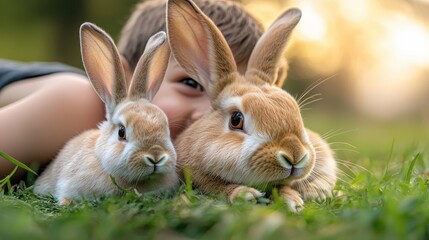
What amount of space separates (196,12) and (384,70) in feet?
63.3

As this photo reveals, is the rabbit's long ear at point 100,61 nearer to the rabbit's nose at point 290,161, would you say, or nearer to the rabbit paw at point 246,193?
the rabbit paw at point 246,193

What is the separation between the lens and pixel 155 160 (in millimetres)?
2834

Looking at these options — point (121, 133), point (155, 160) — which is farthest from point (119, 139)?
point (155, 160)

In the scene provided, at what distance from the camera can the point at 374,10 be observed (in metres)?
18.2

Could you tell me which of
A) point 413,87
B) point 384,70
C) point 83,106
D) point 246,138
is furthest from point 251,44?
point 413,87

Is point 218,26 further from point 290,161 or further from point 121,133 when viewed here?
point 290,161

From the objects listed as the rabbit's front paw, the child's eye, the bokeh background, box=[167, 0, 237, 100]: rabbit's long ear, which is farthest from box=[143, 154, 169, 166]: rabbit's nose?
the bokeh background

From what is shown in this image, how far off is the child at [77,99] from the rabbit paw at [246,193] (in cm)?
100

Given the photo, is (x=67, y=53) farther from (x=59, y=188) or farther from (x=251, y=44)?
(x=59, y=188)

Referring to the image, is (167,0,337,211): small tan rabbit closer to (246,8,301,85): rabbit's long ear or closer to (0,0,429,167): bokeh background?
(246,8,301,85): rabbit's long ear

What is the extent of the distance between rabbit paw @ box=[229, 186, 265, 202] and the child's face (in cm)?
110

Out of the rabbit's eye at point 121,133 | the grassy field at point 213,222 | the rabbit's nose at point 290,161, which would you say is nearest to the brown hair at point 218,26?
the rabbit's eye at point 121,133

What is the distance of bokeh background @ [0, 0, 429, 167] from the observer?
1112cm

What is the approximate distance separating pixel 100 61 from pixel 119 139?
531 millimetres
